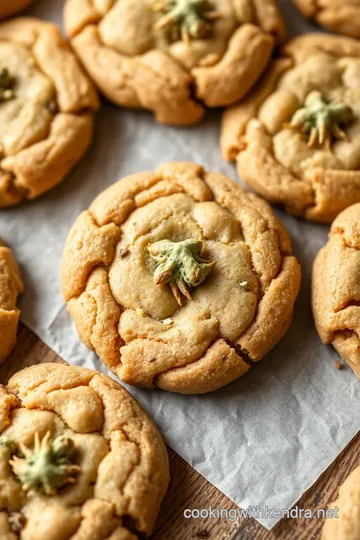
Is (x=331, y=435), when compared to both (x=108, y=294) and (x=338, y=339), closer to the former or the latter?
(x=338, y=339)

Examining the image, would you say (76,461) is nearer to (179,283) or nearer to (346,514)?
(179,283)

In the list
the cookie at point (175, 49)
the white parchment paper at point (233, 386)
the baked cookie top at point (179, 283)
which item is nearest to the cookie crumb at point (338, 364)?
the white parchment paper at point (233, 386)

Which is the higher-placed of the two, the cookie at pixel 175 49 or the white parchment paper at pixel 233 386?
the cookie at pixel 175 49

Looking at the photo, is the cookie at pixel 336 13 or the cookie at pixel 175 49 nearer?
the cookie at pixel 175 49

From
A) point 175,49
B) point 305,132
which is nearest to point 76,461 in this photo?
point 305,132

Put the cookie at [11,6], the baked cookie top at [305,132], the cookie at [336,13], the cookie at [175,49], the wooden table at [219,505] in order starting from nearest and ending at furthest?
the wooden table at [219,505] → the baked cookie top at [305,132] → the cookie at [175,49] → the cookie at [336,13] → the cookie at [11,6]

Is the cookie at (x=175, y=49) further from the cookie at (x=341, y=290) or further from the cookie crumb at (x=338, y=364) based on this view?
the cookie crumb at (x=338, y=364)

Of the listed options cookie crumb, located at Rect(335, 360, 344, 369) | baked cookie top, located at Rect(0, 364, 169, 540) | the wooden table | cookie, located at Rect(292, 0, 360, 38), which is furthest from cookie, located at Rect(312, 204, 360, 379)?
cookie, located at Rect(292, 0, 360, 38)
